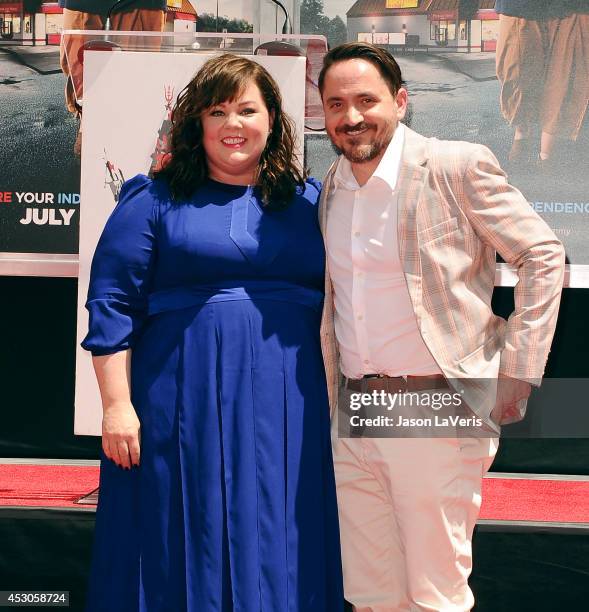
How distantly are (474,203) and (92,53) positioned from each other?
132cm

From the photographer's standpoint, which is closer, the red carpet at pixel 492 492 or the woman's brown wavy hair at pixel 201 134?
the woman's brown wavy hair at pixel 201 134

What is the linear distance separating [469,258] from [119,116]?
123cm

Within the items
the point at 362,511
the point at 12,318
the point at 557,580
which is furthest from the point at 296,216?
the point at 12,318

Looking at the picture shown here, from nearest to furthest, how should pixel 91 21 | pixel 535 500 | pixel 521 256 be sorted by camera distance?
pixel 521 256 → pixel 535 500 → pixel 91 21

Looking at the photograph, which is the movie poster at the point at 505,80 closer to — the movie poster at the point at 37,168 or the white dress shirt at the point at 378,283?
the movie poster at the point at 37,168

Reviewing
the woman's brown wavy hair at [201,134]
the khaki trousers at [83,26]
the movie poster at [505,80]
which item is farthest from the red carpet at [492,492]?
the khaki trousers at [83,26]

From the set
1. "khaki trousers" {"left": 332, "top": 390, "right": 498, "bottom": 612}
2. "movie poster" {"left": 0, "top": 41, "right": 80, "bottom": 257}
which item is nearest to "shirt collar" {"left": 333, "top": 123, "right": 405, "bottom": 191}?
"khaki trousers" {"left": 332, "top": 390, "right": 498, "bottom": 612}

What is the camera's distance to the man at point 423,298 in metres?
1.91

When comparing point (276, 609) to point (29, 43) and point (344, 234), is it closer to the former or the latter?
point (344, 234)

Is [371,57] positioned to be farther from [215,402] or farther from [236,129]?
[215,402]

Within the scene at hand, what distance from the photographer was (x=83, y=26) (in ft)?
11.0

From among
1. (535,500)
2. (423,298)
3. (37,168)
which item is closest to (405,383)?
(423,298)

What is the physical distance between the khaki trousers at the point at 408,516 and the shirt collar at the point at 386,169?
0.55 m

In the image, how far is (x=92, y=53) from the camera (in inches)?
105
